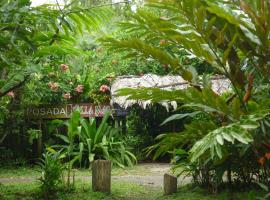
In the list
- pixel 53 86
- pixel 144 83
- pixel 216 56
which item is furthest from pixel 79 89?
pixel 216 56

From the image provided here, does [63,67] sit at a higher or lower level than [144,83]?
higher

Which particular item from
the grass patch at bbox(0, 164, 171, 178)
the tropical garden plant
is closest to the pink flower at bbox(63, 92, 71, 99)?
the grass patch at bbox(0, 164, 171, 178)

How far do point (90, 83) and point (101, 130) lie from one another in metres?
1.71

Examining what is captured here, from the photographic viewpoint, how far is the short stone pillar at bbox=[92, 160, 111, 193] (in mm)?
5387

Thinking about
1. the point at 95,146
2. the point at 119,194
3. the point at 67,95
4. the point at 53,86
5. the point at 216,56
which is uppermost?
the point at 53,86

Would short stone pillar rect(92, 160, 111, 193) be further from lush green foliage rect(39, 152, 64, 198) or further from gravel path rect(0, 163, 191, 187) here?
gravel path rect(0, 163, 191, 187)

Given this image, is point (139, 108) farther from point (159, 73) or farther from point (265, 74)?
point (265, 74)

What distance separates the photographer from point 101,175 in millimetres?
5438

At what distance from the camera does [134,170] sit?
850cm

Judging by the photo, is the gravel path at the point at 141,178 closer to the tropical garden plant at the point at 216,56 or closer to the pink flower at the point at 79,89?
the pink flower at the point at 79,89

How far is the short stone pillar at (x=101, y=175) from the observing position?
5387 mm

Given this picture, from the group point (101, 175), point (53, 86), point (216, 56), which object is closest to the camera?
point (216, 56)

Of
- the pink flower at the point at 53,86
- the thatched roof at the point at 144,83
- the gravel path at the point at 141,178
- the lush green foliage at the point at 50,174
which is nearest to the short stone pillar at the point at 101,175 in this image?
the lush green foliage at the point at 50,174

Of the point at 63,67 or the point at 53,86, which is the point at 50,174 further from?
the point at 63,67
